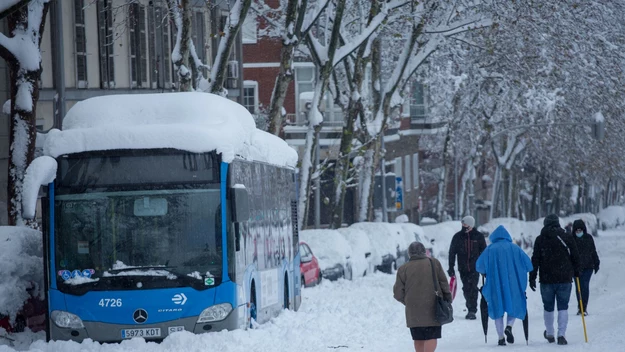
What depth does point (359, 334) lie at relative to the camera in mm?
16953

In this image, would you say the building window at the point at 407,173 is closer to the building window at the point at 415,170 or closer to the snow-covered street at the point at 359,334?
the building window at the point at 415,170

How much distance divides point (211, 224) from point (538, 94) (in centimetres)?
2759

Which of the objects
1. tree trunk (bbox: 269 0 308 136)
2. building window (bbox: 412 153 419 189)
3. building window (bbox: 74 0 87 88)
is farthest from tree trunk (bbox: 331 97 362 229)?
building window (bbox: 412 153 419 189)

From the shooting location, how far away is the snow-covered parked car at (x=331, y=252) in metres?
30.0

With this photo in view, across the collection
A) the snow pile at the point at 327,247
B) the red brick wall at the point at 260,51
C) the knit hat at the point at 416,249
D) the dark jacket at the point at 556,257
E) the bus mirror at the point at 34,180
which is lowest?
the snow pile at the point at 327,247

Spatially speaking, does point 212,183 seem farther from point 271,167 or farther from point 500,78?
point 500,78

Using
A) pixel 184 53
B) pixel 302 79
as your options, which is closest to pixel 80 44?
pixel 184 53

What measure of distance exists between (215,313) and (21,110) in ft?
18.9

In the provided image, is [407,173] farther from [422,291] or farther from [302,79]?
[422,291]

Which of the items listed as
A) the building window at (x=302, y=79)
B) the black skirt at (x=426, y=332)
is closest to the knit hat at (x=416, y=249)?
the black skirt at (x=426, y=332)

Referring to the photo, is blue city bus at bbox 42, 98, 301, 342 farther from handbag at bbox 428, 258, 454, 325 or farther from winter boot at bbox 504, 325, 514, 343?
winter boot at bbox 504, 325, 514, 343

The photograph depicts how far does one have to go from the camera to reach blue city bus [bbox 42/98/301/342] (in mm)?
13977

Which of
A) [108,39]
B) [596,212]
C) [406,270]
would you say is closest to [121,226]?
[406,270]

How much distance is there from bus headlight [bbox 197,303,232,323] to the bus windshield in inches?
10.6
